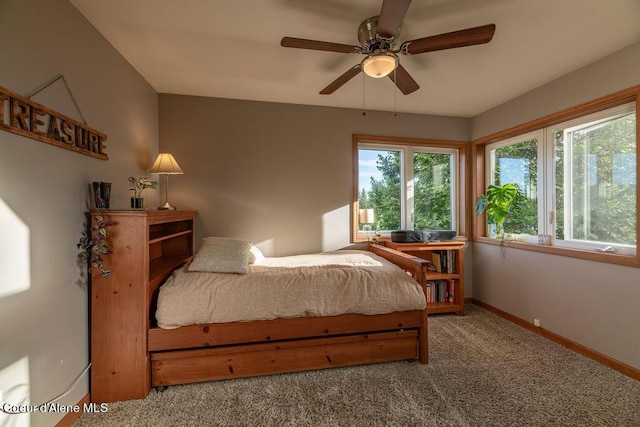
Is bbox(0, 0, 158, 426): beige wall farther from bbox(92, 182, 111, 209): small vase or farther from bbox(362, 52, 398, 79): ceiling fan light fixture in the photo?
bbox(362, 52, 398, 79): ceiling fan light fixture

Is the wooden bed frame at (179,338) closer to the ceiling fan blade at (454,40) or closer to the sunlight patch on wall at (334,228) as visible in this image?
the sunlight patch on wall at (334,228)

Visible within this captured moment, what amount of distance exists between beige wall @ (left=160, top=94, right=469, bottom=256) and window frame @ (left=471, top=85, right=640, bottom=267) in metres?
1.22

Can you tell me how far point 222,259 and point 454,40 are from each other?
208 centimetres

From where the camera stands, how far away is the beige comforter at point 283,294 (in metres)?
1.78

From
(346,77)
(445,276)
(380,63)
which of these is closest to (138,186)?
(346,77)

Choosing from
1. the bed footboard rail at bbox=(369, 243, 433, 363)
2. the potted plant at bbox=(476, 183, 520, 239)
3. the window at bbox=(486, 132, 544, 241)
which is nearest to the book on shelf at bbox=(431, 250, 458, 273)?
the potted plant at bbox=(476, 183, 520, 239)

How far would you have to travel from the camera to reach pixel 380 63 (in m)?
1.57

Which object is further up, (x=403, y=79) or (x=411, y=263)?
(x=403, y=79)

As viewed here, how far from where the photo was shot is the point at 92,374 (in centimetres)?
165

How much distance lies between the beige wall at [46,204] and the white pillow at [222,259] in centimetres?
68

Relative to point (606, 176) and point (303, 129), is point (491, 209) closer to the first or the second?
point (606, 176)

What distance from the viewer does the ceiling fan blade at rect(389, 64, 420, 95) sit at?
1.76 meters

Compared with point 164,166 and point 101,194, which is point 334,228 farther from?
point 101,194

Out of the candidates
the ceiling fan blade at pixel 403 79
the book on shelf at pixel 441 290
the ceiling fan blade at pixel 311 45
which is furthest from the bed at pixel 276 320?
the ceiling fan blade at pixel 311 45
